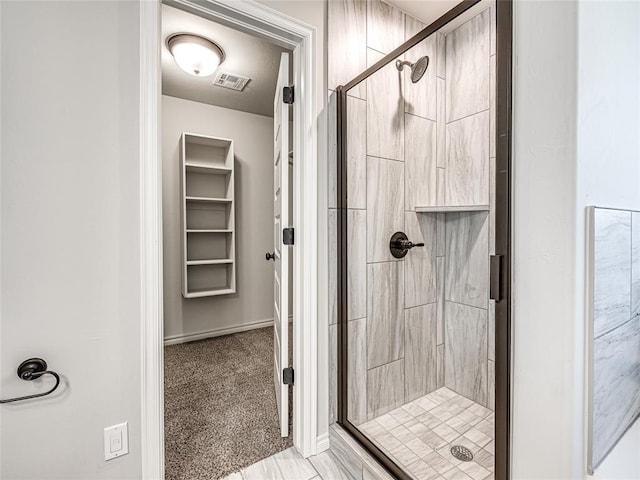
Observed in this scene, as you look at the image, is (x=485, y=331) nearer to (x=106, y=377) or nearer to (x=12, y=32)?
(x=106, y=377)

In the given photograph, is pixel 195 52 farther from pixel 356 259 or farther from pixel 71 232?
pixel 356 259

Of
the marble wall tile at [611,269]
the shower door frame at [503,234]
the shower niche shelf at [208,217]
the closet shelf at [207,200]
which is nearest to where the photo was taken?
the marble wall tile at [611,269]

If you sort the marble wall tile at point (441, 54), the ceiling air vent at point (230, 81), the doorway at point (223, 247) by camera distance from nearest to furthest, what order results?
the marble wall tile at point (441, 54) < the doorway at point (223, 247) < the ceiling air vent at point (230, 81)

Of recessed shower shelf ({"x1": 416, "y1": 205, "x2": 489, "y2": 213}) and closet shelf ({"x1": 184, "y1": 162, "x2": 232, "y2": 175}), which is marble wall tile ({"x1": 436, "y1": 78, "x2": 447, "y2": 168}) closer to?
recessed shower shelf ({"x1": 416, "y1": 205, "x2": 489, "y2": 213})

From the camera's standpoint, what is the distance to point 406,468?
131cm

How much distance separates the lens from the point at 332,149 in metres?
1.60

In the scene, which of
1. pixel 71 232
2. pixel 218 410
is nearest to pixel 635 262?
pixel 71 232

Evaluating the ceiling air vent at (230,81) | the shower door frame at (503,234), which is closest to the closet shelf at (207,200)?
the ceiling air vent at (230,81)

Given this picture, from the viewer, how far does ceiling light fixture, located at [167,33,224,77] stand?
6.92ft

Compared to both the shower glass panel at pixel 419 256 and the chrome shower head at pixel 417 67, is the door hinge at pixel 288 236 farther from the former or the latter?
the chrome shower head at pixel 417 67

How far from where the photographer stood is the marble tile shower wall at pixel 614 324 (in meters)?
0.76

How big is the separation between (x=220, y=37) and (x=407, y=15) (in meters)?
1.26

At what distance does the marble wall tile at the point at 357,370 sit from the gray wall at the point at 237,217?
223cm

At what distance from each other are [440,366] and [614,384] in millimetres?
1060
